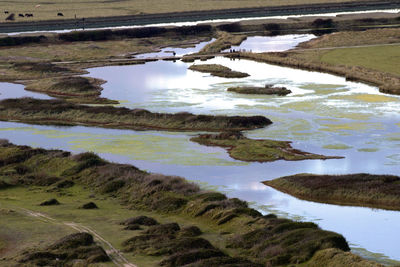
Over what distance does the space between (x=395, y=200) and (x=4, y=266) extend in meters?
22.5

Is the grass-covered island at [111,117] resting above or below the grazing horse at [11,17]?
below

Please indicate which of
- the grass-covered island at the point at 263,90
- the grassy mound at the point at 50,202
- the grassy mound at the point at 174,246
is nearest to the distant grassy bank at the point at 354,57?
the grass-covered island at the point at 263,90

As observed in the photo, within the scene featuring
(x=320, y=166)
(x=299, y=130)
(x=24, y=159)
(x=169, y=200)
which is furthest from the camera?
(x=299, y=130)

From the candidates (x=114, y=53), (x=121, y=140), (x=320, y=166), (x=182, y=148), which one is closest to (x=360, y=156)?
(x=320, y=166)

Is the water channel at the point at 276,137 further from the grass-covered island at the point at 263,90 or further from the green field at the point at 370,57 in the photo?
the green field at the point at 370,57

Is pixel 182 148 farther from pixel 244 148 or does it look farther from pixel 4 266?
pixel 4 266

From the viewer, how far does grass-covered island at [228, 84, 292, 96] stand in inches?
3290

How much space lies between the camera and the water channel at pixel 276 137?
42344 millimetres

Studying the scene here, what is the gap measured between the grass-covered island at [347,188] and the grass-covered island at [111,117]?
18650 mm

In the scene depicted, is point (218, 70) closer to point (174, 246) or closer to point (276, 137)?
point (276, 137)

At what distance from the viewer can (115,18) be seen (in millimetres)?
183125

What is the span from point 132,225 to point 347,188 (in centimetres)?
1412

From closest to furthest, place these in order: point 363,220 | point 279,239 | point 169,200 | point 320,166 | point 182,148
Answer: point 279,239 → point 363,220 → point 169,200 → point 320,166 → point 182,148

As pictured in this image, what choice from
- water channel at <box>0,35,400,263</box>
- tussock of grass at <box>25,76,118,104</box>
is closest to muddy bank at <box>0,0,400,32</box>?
tussock of grass at <box>25,76,118,104</box>
